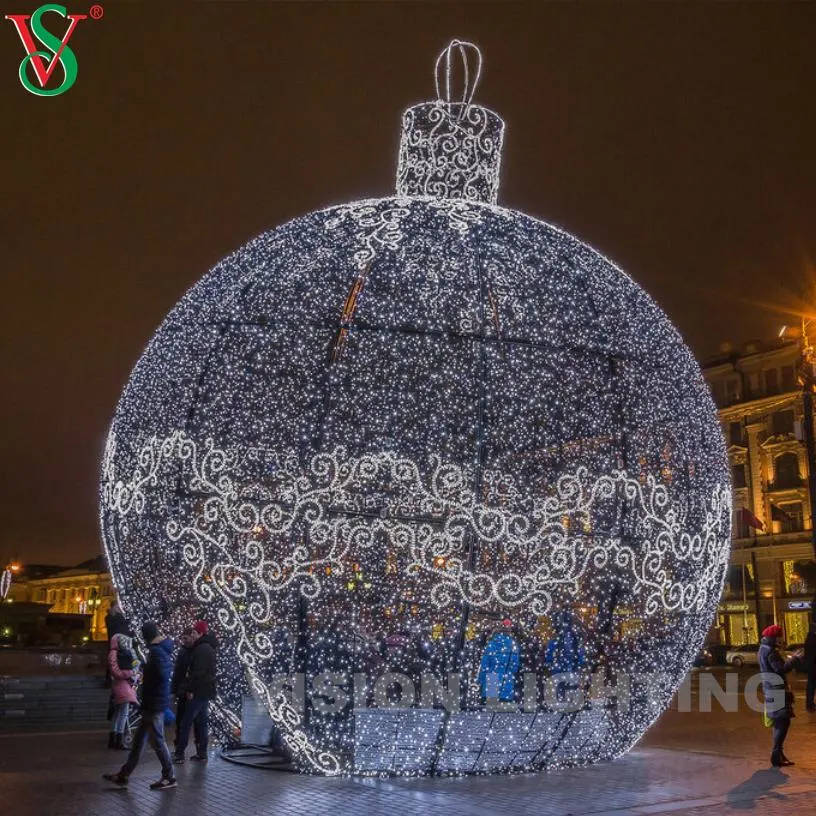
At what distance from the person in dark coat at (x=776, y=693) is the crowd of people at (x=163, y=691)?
17.7 ft

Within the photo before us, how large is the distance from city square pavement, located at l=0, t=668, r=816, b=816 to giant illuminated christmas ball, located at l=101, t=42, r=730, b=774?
379 millimetres

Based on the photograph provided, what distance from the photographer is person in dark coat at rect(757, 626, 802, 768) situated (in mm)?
9719

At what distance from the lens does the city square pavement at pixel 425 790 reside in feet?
23.8

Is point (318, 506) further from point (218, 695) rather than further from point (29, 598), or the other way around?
point (29, 598)

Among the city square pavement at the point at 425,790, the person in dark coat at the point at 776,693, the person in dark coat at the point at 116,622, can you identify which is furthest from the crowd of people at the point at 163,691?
the person in dark coat at the point at 776,693

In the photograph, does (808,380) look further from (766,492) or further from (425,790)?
(766,492)

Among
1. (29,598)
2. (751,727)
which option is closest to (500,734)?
(751,727)

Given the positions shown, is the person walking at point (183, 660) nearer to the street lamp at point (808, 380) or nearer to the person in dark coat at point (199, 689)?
the person in dark coat at point (199, 689)

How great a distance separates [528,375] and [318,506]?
2.06m

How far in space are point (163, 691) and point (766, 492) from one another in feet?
139

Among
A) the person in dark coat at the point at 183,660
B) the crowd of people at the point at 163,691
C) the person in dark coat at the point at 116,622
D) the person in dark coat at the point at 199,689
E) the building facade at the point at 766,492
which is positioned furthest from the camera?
the building facade at the point at 766,492

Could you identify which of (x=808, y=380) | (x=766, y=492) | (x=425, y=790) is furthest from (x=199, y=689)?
(x=766, y=492)

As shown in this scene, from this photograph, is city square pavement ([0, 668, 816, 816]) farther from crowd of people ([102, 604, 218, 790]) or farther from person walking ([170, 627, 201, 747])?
person walking ([170, 627, 201, 747])

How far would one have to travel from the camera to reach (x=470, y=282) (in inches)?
339
